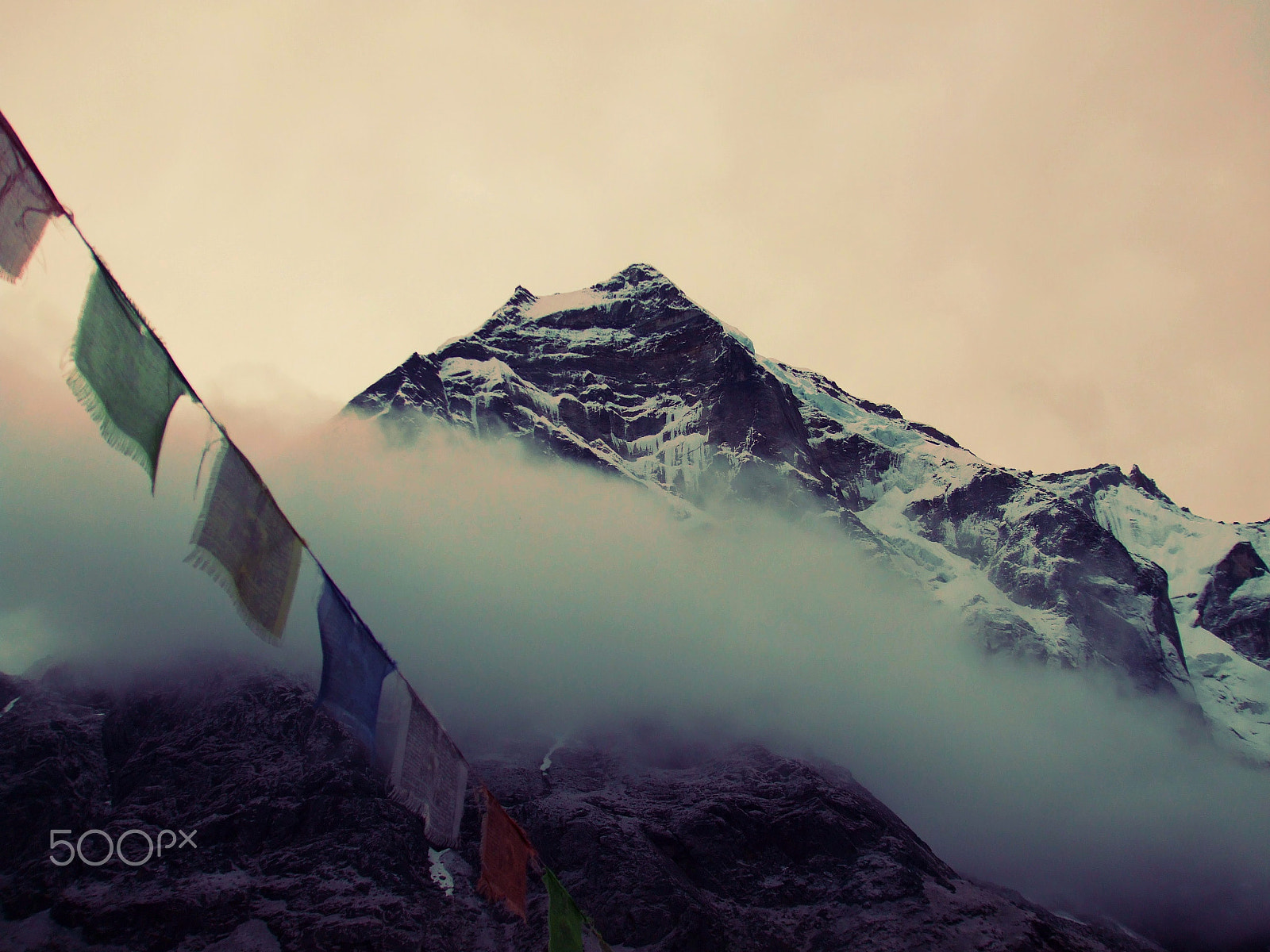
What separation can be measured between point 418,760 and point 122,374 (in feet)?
22.0

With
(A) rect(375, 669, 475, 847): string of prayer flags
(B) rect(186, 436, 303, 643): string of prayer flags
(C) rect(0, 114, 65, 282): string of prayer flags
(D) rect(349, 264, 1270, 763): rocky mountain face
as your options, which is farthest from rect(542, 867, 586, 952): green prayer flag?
(D) rect(349, 264, 1270, 763): rocky mountain face

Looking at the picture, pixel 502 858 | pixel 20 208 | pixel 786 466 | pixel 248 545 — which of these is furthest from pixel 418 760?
pixel 786 466

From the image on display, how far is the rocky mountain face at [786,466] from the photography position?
Answer: 429ft

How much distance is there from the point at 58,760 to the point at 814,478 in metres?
110

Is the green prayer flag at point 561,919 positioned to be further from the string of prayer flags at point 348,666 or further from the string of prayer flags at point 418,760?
the string of prayer flags at point 348,666

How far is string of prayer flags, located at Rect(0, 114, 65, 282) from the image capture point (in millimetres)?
7113

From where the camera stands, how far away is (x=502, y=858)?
12.1m

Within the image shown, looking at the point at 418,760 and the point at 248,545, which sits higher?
the point at 248,545

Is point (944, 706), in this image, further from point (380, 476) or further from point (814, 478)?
point (380, 476)

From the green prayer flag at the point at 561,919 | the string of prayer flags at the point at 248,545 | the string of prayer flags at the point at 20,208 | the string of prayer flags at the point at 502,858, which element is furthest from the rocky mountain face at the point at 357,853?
the string of prayer flags at the point at 20,208

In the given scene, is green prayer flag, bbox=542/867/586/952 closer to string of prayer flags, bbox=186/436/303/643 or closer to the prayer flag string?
the prayer flag string

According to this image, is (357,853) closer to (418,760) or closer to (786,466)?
(418,760)

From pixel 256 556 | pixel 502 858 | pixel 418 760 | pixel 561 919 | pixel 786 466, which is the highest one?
pixel 786 466

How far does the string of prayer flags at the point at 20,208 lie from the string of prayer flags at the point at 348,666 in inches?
186
